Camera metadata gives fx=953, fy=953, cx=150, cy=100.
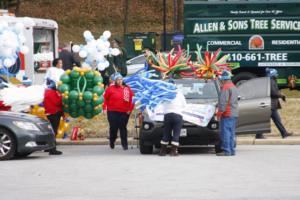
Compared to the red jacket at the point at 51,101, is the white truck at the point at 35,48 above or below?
above

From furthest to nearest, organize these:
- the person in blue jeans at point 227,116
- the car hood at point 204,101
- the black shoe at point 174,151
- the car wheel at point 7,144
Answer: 1. the car hood at point 204,101
2. the person in blue jeans at point 227,116
3. the black shoe at point 174,151
4. the car wheel at point 7,144

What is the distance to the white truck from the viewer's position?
939 inches

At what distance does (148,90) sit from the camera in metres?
19.6

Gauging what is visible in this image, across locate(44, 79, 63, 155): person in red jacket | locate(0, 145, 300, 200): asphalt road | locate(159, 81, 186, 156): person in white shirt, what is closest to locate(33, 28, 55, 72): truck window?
locate(44, 79, 63, 155): person in red jacket

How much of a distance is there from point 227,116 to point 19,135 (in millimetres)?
4145

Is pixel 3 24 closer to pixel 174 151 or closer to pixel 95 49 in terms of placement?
pixel 95 49

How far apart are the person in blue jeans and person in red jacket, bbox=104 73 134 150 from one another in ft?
7.85

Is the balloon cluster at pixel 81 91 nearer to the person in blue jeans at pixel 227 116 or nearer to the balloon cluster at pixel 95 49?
the balloon cluster at pixel 95 49

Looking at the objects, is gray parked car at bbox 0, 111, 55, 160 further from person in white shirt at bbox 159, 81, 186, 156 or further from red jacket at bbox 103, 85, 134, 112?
red jacket at bbox 103, 85, 134, 112

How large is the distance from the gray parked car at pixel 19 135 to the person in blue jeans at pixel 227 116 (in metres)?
3.48

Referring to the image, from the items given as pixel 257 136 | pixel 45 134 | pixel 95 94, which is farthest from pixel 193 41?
pixel 45 134

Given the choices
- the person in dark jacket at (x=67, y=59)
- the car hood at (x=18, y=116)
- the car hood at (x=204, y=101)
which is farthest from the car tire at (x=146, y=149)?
the person in dark jacket at (x=67, y=59)

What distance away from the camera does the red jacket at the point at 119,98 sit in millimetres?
20516

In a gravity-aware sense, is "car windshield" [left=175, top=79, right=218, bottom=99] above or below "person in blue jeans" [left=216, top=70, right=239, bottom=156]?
above
